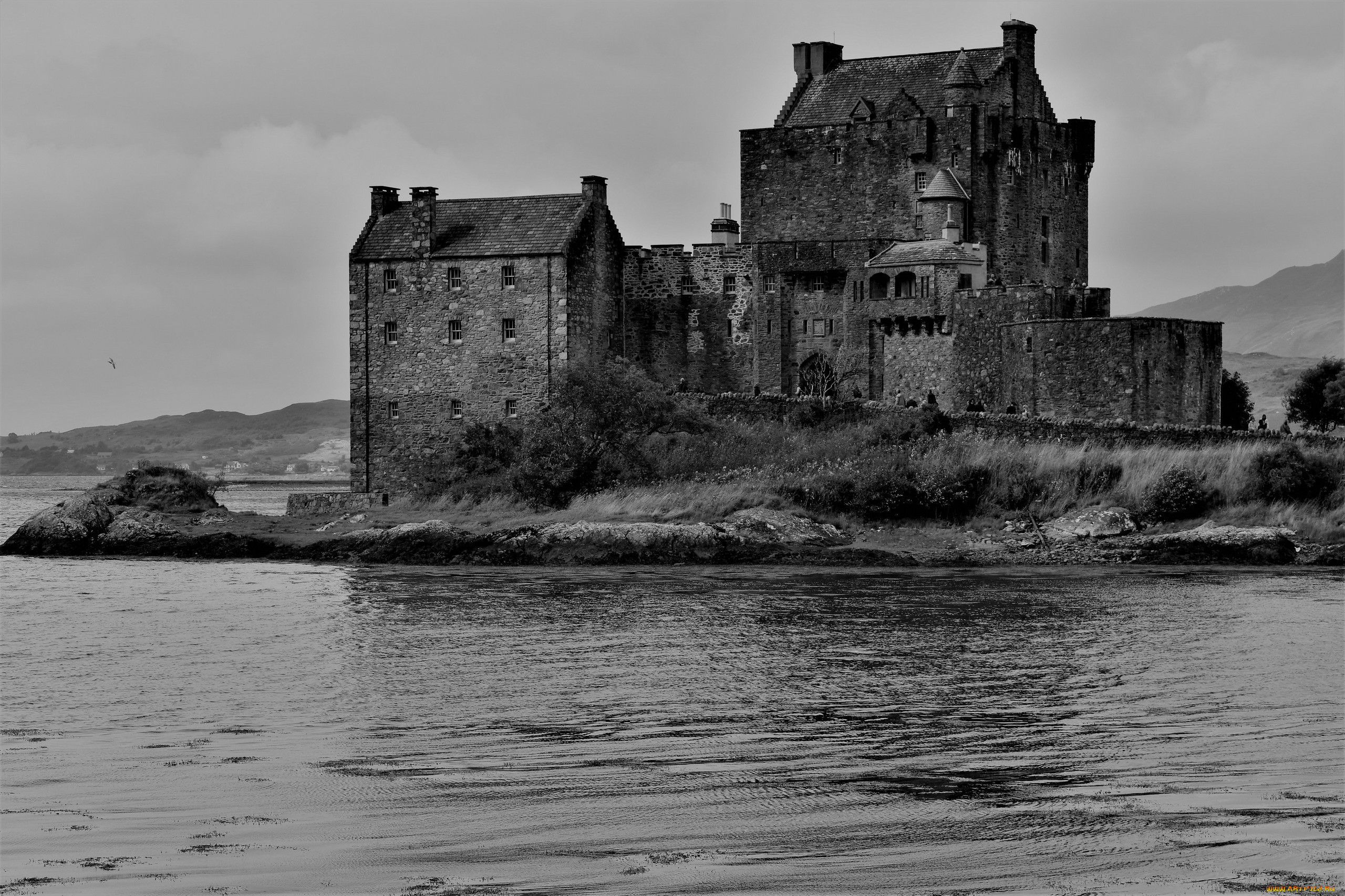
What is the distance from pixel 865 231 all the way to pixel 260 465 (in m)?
122

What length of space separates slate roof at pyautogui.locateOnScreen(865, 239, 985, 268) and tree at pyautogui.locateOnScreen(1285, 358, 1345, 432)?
58.3 feet

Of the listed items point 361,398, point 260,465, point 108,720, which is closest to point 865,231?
point 361,398

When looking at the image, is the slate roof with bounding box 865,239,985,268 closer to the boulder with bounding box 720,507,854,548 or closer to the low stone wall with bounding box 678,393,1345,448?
the low stone wall with bounding box 678,393,1345,448

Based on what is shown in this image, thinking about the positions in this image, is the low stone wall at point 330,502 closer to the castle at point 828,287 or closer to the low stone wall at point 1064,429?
the castle at point 828,287

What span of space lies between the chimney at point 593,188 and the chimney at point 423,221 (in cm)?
497

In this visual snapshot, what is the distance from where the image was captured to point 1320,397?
68.1 metres

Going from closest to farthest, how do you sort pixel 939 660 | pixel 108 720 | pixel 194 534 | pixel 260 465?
pixel 108 720 < pixel 939 660 < pixel 194 534 < pixel 260 465

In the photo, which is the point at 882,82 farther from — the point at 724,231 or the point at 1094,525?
the point at 1094,525

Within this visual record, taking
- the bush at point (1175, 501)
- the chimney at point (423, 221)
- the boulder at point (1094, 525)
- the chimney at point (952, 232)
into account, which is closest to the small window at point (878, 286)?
the chimney at point (952, 232)

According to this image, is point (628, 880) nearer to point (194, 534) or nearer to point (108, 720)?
point (108, 720)

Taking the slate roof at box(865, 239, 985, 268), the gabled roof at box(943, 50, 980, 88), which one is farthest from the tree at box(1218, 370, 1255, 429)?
the gabled roof at box(943, 50, 980, 88)

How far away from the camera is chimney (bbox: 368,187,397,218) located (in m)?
56.5

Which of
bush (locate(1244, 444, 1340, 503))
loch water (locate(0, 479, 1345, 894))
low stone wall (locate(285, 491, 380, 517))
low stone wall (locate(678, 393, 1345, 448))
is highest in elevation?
low stone wall (locate(678, 393, 1345, 448))

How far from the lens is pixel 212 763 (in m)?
16.0
